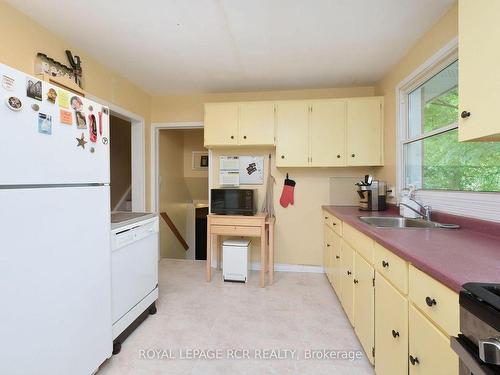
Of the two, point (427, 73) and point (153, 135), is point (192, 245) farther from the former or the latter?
point (427, 73)

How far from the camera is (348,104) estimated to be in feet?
8.86

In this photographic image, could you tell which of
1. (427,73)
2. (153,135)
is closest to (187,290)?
(153,135)

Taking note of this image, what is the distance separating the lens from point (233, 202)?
281 centimetres

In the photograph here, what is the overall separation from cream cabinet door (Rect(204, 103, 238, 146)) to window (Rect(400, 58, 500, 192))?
1.79 m

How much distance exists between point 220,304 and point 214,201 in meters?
1.13

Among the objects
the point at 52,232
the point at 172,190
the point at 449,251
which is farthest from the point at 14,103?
the point at 172,190

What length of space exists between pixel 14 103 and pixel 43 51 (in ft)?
4.24

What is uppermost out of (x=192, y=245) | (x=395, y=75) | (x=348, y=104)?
(x=395, y=75)

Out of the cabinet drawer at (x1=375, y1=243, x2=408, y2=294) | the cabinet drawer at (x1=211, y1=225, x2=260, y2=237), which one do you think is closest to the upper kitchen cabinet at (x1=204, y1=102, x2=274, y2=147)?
the cabinet drawer at (x1=211, y1=225, x2=260, y2=237)

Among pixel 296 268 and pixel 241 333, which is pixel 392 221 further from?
pixel 241 333

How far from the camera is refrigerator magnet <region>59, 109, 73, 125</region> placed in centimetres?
119

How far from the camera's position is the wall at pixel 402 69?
1.67m

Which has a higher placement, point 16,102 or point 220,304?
point 16,102

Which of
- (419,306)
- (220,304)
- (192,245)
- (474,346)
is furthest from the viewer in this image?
(192,245)
